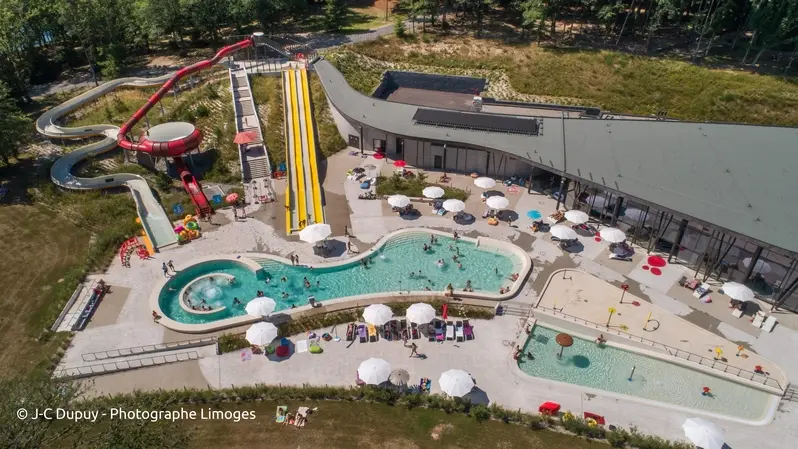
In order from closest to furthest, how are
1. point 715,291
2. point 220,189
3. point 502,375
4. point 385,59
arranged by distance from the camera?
point 502,375 < point 715,291 < point 220,189 < point 385,59

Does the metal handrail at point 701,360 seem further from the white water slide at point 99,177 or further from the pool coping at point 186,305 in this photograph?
the white water slide at point 99,177

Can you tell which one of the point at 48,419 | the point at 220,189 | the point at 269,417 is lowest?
the point at 269,417

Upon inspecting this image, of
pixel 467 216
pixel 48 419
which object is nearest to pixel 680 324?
pixel 467 216

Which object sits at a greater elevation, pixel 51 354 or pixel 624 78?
pixel 624 78

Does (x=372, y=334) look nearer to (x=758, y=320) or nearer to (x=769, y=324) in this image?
(x=758, y=320)

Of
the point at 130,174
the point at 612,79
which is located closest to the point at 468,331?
the point at 130,174

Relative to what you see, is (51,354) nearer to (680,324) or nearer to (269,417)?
(269,417)

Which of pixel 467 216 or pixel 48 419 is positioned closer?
pixel 48 419
